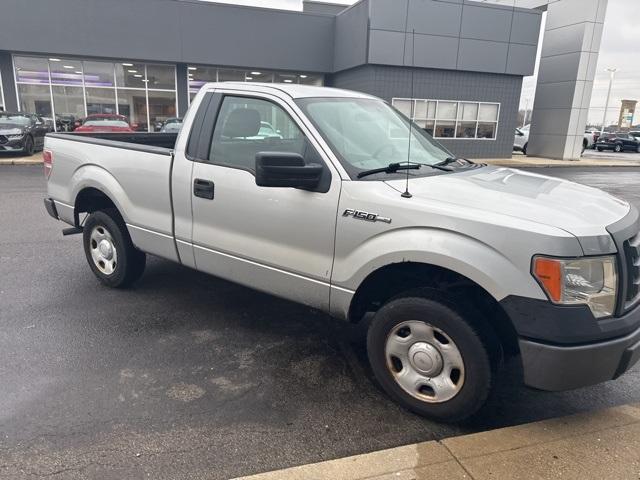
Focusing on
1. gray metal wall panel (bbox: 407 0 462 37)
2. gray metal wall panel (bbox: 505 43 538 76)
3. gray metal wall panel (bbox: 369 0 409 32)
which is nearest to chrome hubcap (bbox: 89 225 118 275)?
gray metal wall panel (bbox: 369 0 409 32)

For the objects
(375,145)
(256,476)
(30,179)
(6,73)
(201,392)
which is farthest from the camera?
(6,73)

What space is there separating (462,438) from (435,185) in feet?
4.93

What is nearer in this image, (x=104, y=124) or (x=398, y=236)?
(x=398, y=236)

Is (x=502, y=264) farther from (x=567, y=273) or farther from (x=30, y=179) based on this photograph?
(x=30, y=179)

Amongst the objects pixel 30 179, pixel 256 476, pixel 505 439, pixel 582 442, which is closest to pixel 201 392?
pixel 256 476

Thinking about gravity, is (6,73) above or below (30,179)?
above

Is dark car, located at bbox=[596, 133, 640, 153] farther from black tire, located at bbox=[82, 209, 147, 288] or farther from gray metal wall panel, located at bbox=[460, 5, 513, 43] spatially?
black tire, located at bbox=[82, 209, 147, 288]

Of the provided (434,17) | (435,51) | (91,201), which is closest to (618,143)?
(435,51)

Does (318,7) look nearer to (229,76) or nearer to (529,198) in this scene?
(229,76)

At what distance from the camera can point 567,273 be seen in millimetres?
2596

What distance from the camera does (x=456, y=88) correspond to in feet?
74.7

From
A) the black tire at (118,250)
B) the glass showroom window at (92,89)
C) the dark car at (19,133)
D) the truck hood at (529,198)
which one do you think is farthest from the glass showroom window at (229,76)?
the truck hood at (529,198)

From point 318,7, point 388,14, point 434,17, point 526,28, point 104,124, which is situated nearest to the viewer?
point 104,124

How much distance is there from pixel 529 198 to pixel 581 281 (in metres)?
0.65
